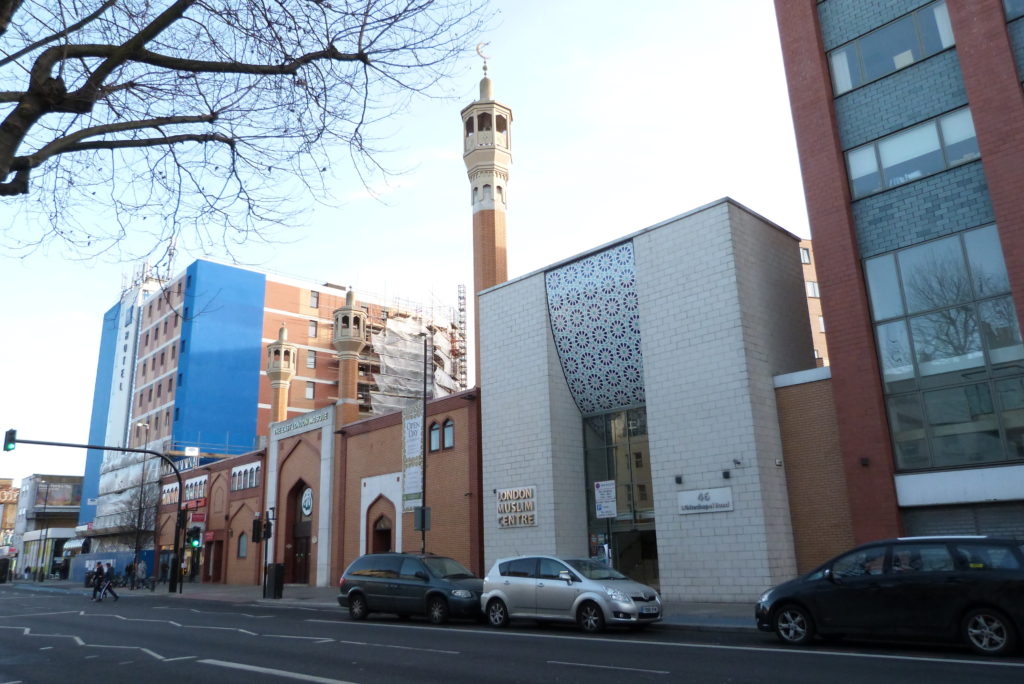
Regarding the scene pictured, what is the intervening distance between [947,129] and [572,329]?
1175 centimetres

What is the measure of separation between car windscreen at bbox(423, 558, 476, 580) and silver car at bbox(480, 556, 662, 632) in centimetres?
145

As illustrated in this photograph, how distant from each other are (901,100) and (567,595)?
13.9m

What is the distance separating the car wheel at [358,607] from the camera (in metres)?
18.2

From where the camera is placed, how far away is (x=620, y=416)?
80.4ft

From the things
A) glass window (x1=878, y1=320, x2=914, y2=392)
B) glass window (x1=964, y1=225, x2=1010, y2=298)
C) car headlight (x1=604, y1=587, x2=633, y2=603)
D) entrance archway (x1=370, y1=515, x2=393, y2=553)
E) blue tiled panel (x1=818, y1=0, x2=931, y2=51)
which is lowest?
car headlight (x1=604, y1=587, x2=633, y2=603)

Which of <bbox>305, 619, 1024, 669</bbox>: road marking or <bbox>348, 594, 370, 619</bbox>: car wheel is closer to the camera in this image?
<bbox>305, 619, 1024, 669</bbox>: road marking

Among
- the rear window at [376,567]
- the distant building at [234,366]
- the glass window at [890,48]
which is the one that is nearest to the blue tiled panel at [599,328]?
the glass window at [890,48]

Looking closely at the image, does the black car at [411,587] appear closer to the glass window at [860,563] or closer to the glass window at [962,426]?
the glass window at [860,563]

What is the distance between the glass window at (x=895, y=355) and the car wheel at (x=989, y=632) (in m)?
8.55

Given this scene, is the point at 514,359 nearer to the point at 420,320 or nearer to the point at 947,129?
the point at 947,129

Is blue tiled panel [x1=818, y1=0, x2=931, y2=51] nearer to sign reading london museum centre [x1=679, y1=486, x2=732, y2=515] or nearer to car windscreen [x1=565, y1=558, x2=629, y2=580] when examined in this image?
sign reading london museum centre [x1=679, y1=486, x2=732, y2=515]

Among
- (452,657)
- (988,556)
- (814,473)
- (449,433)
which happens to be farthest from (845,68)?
(449,433)

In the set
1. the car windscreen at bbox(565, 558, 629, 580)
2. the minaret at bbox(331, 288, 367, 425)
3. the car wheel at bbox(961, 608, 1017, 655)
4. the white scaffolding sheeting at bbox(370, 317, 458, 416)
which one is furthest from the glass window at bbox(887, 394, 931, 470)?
the white scaffolding sheeting at bbox(370, 317, 458, 416)

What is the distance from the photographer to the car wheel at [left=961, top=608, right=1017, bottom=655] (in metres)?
9.51
